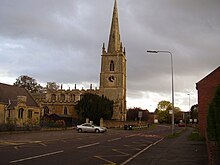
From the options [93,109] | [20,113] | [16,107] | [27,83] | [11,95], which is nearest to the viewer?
[16,107]

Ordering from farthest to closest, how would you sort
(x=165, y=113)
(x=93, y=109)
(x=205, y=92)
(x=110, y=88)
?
(x=165, y=113)
(x=110, y=88)
(x=93, y=109)
(x=205, y=92)

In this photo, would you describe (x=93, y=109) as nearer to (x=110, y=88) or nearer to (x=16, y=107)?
(x=16, y=107)

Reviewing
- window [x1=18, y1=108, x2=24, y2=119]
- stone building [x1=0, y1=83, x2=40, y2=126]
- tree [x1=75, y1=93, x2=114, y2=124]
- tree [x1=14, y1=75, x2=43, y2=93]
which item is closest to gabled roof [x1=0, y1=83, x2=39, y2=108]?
stone building [x1=0, y1=83, x2=40, y2=126]

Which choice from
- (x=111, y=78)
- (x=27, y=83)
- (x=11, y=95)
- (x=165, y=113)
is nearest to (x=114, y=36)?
(x=111, y=78)

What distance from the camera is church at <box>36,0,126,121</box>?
9300 cm

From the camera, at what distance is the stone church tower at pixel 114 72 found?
9588 cm

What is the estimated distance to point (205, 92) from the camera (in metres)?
32.5

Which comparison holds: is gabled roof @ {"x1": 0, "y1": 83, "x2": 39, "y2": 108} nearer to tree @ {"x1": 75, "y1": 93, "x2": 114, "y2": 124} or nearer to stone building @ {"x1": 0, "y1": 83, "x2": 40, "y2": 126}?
stone building @ {"x1": 0, "y1": 83, "x2": 40, "y2": 126}

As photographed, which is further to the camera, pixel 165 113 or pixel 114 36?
pixel 165 113

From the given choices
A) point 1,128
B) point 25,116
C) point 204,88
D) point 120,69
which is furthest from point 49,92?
point 204,88

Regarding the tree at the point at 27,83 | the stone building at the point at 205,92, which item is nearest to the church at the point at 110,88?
the tree at the point at 27,83

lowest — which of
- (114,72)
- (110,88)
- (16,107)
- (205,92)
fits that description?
(16,107)

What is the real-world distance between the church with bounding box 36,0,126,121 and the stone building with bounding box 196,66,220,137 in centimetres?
5923

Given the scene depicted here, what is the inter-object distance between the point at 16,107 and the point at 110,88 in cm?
4824
